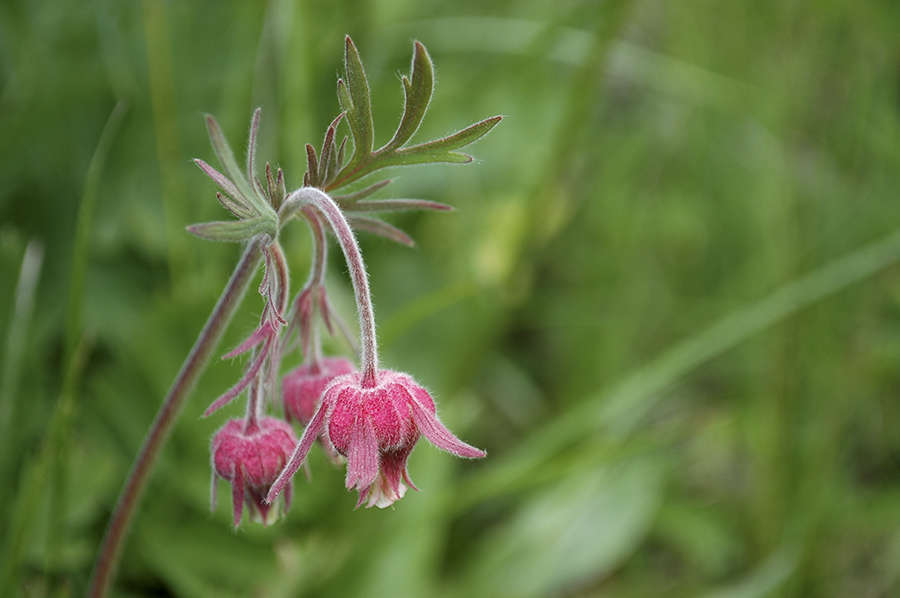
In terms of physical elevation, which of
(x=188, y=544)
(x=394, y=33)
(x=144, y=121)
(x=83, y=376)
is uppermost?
(x=394, y=33)

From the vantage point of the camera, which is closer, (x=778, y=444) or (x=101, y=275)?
(x=101, y=275)

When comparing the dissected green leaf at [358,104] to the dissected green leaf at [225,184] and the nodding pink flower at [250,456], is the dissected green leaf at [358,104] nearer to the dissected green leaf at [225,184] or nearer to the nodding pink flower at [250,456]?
the dissected green leaf at [225,184]

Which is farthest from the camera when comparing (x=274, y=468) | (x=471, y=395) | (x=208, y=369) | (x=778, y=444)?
(x=471, y=395)

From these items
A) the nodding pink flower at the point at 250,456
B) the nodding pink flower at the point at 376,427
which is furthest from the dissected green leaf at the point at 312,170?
the nodding pink flower at the point at 250,456

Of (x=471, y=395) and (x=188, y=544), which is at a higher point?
(x=471, y=395)

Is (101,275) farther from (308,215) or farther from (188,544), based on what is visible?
(308,215)

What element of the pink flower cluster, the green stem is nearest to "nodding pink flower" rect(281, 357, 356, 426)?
the pink flower cluster

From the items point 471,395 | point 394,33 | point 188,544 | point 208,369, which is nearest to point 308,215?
point 208,369

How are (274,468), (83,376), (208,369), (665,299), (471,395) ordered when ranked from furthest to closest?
(665,299)
(471,395)
(83,376)
(208,369)
(274,468)
